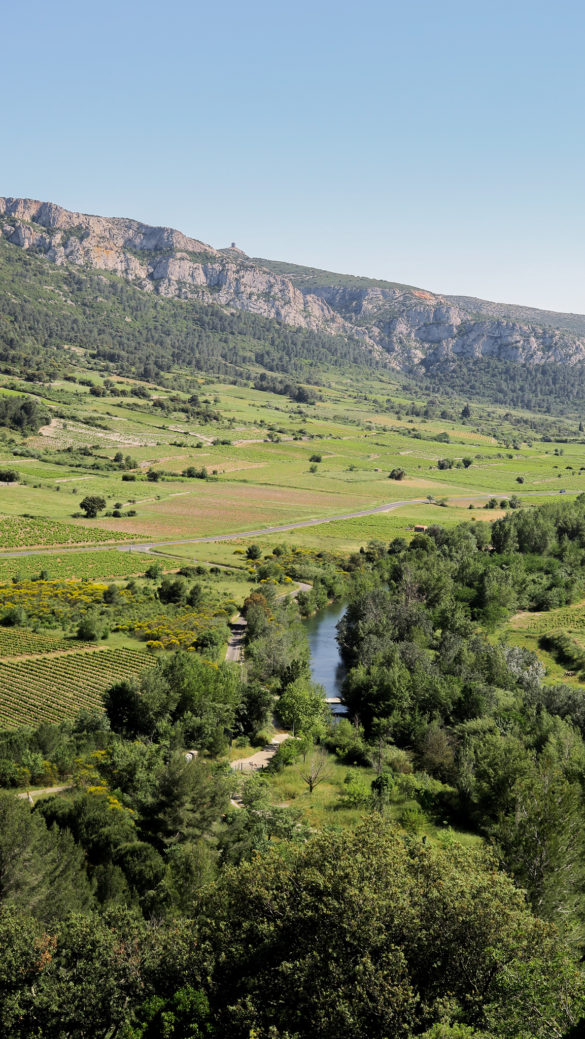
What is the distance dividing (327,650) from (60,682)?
29799 millimetres

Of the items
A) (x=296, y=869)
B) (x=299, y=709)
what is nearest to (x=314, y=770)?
(x=299, y=709)

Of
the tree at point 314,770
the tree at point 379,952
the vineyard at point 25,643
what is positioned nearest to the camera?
the tree at point 379,952

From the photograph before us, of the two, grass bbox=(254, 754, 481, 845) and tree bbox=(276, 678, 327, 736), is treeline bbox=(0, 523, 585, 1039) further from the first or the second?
grass bbox=(254, 754, 481, 845)

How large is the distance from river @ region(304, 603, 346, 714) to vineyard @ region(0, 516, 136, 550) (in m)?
38.4

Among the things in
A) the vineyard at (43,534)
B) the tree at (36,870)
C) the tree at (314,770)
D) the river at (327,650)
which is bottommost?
the vineyard at (43,534)

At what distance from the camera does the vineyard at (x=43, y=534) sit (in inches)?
4080

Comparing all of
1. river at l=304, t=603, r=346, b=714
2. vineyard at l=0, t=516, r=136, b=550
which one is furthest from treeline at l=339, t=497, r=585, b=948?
vineyard at l=0, t=516, r=136, b=550

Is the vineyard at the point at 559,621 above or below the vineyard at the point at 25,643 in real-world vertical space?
above

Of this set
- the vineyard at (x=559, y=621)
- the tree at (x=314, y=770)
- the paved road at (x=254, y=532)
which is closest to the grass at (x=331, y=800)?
the tree at (x=314, y=770)

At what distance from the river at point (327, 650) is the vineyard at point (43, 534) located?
38.4 meters

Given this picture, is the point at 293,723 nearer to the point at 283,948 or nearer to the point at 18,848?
the point at 18,848

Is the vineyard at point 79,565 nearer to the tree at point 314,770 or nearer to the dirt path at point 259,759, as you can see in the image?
the dirt path at point 259,759

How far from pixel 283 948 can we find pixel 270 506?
123180 mm

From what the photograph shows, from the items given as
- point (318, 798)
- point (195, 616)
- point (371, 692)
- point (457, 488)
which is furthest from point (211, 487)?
point (318, 798)
